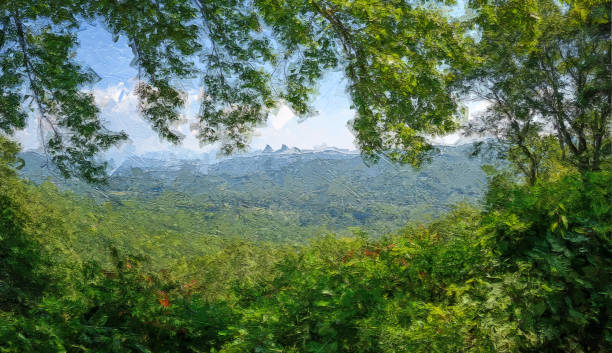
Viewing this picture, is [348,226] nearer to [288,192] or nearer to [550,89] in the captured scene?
[550,89]

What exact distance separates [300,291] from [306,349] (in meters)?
0.37

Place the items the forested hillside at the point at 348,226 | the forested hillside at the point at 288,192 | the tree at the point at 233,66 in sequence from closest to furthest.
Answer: the forested hillside at the point at 348,226 < the tree at the point at 233,66 < the forested hillside at the point at 288,192

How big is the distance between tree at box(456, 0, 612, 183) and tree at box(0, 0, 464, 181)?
4464 mm

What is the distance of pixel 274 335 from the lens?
220 centimetres

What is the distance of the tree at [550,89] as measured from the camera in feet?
31.0

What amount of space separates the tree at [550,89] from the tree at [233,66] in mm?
4464

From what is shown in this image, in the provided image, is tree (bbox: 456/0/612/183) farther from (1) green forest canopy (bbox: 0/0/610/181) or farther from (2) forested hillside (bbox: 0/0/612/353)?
(1) green forest canopy (bbox: 0/0/610/181)

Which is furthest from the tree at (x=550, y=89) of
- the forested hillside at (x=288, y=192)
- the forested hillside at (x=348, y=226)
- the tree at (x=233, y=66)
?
the tree at (x=233, y=66)

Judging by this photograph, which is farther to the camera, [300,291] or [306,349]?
[300,291]

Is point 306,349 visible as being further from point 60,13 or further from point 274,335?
point 60,13

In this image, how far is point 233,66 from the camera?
20.7ft

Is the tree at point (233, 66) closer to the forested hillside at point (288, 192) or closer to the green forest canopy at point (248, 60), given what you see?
the green forest canopy at point (248, 60)

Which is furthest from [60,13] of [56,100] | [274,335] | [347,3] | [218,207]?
[218,207]

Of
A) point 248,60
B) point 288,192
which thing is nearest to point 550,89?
point 248,60
